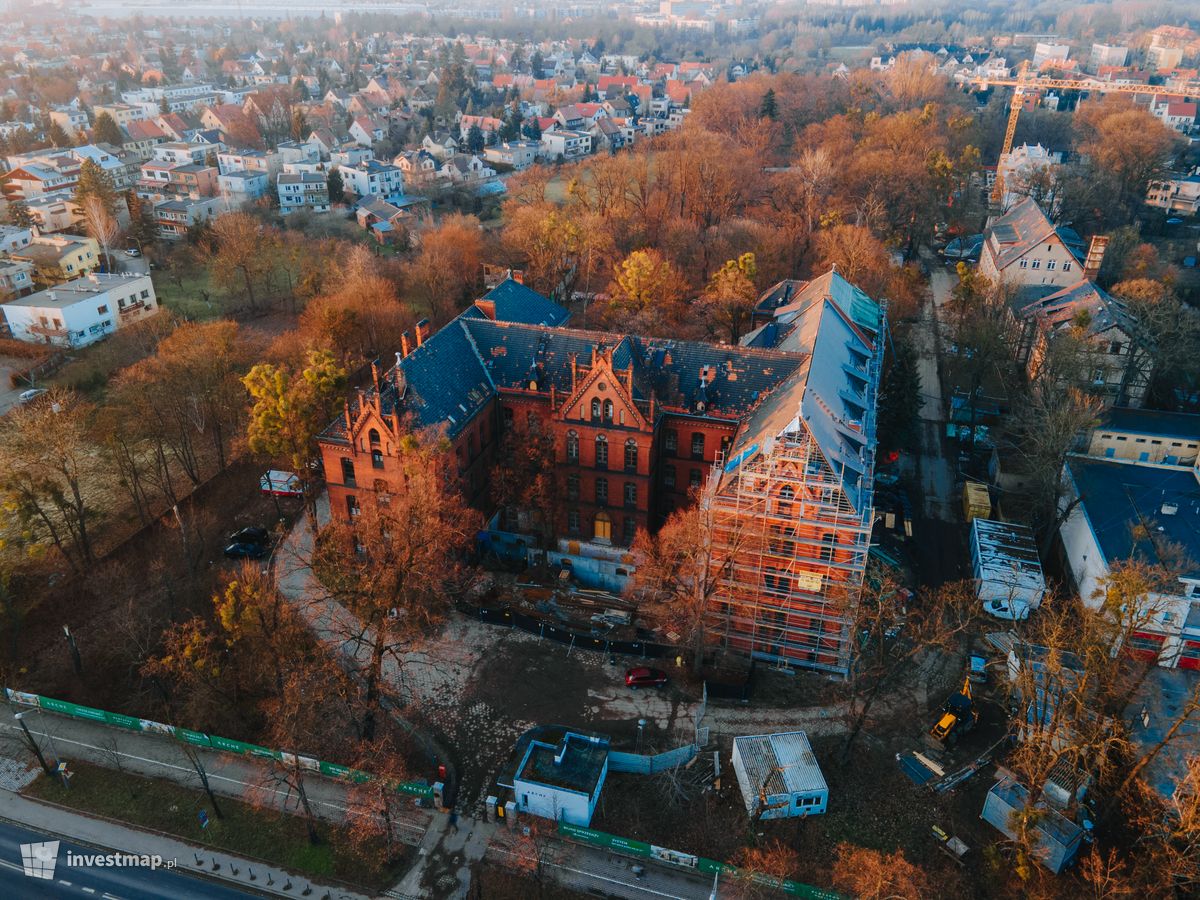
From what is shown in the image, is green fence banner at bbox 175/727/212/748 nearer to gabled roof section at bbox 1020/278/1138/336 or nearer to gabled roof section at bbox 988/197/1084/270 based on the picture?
gabled roof section at bbox 1020/278/1138/336

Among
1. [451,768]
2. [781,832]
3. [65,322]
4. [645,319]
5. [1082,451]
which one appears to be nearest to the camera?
[781,832]

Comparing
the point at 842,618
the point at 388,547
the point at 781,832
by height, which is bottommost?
the point at 781,832

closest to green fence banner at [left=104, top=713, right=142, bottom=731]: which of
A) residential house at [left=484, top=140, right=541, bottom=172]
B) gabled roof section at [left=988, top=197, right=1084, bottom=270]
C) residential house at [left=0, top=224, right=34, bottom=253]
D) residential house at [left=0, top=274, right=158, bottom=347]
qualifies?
residential house at [left=0, top=274, right=158, bottom=347]

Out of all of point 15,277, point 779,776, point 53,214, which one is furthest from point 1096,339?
point 53,214

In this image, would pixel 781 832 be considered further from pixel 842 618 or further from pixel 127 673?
pixel 127 673

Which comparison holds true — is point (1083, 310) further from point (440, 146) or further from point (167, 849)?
point (440, 146)

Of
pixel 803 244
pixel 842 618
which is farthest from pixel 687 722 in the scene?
pixel 803 244

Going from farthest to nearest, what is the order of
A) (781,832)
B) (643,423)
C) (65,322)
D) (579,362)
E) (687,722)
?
(65,322) < (579,362) < (643,423) < (687,722) < (781,832)
